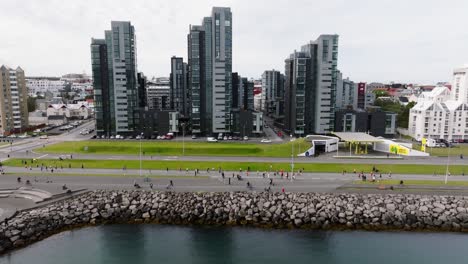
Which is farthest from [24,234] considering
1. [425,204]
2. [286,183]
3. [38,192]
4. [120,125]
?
[120,125]

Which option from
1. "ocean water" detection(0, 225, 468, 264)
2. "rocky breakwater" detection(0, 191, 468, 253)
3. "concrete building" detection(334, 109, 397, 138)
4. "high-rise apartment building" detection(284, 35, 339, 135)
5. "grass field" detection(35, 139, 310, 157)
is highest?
"high-rise apartment building" detection(284, 35, 339, 135)

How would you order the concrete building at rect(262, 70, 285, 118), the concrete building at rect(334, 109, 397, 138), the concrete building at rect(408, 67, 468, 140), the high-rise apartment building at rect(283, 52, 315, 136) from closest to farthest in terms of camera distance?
the concrete building at rect(408, 67, 468, 140) → the high-rise apartment building at rect(283, 52, 315, 136) → the concrete building at rect(334, 109, 397, 138) → the concrete building at rect(262, 70, 285, 118)

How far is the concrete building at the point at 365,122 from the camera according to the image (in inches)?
3762

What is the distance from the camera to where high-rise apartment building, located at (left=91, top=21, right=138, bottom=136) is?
92.8 metres

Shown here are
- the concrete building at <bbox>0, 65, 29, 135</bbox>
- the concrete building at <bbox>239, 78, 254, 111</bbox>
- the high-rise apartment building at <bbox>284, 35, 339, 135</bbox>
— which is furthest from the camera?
the concrete building at <bbox>239, 78, 254, 111</bbox>

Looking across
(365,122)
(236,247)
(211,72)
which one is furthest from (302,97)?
(236,247)

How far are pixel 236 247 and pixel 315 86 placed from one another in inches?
2712

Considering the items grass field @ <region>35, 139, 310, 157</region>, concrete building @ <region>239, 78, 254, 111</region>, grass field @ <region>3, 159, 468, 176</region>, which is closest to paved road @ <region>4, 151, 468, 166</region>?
grass field @ <region>3, 159, 468, 176</region>

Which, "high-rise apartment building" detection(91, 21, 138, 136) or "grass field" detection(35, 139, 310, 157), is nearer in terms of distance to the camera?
"grass field" detection(35, 139, 310, 157)

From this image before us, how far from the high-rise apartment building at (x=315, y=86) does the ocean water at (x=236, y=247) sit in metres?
58.9

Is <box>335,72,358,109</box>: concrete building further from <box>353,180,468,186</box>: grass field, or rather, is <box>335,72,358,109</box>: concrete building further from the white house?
the white house

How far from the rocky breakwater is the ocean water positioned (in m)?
1.34

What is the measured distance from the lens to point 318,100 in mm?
94875

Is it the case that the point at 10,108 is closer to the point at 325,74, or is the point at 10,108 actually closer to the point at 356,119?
the point at 325,74
